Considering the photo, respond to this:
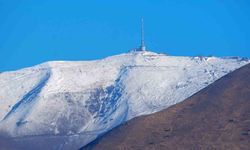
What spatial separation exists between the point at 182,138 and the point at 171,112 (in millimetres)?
10655

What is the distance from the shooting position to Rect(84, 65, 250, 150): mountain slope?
280 feet

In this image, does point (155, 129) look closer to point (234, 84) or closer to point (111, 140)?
point (111, 140)

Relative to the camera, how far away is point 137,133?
9394 centimetres

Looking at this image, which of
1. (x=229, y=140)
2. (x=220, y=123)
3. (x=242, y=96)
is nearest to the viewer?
(x=229, y=140)

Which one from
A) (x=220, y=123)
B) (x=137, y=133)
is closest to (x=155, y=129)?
(x=137, y=133)

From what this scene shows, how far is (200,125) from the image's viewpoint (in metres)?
90.6

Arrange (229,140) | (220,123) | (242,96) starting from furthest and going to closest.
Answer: (242,96), (220,123), (229,140)

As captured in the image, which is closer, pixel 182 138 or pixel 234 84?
pixel 182 138

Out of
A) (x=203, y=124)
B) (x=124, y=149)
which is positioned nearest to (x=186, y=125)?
(x=203, y=124)

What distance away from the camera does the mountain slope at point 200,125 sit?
85350mm

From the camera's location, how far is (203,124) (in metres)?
90.6

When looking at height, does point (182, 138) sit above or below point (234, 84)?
below

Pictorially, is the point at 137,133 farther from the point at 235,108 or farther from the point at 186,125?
the point at 235,108

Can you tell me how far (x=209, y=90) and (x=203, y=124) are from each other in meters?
12.7
